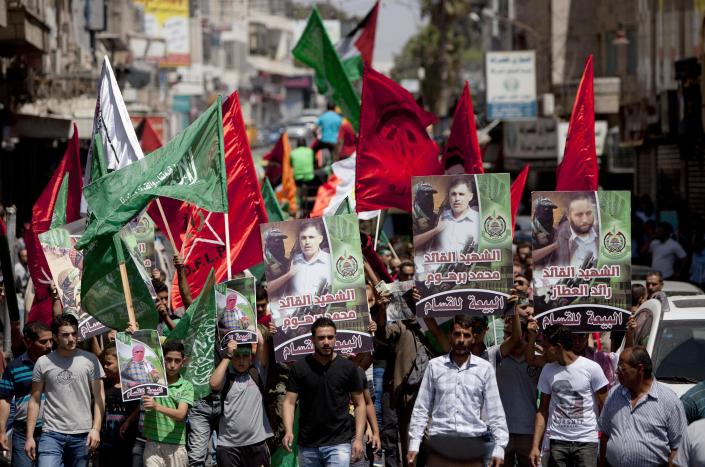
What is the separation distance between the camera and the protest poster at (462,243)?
392 inches

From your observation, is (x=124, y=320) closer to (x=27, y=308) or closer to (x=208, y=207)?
(x=208, y=207)

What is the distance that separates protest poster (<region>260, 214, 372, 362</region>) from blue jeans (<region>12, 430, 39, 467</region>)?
187cm

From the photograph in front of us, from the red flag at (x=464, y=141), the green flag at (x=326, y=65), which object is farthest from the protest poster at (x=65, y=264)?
the green flag at (x=326, y=65)

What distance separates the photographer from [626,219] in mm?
10289

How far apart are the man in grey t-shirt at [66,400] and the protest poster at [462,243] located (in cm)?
229

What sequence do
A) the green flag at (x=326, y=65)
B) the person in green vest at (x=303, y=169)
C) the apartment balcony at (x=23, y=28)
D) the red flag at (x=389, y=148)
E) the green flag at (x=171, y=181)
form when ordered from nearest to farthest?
the green flag at (x=171, y=181) < the red flag at (x=389, y=148) < the green flag at (x=326, y=65) < the apartment balcony at (x=23, y=28) < the person in green vest at (x=303, y=169)

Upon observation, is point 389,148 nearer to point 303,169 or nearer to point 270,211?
→ point 270,211

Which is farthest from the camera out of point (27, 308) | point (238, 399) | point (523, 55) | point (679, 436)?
point (523, 55)

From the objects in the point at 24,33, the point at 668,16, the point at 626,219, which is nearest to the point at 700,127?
the point at 668,16

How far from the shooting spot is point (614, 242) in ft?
33.7

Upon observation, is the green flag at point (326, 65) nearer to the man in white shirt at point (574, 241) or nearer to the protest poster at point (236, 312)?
the man in white shirt at point (574, 241)

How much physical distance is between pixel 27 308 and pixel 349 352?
14.3ft

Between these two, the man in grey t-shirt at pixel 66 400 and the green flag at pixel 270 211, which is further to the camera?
the green flag at pixel 270 211

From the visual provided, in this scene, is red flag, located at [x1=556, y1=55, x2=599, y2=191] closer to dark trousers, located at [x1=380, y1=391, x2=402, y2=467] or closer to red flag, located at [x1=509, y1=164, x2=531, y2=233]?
red flag, located at [x1=509, y1=164, x2=531, y2=233]
